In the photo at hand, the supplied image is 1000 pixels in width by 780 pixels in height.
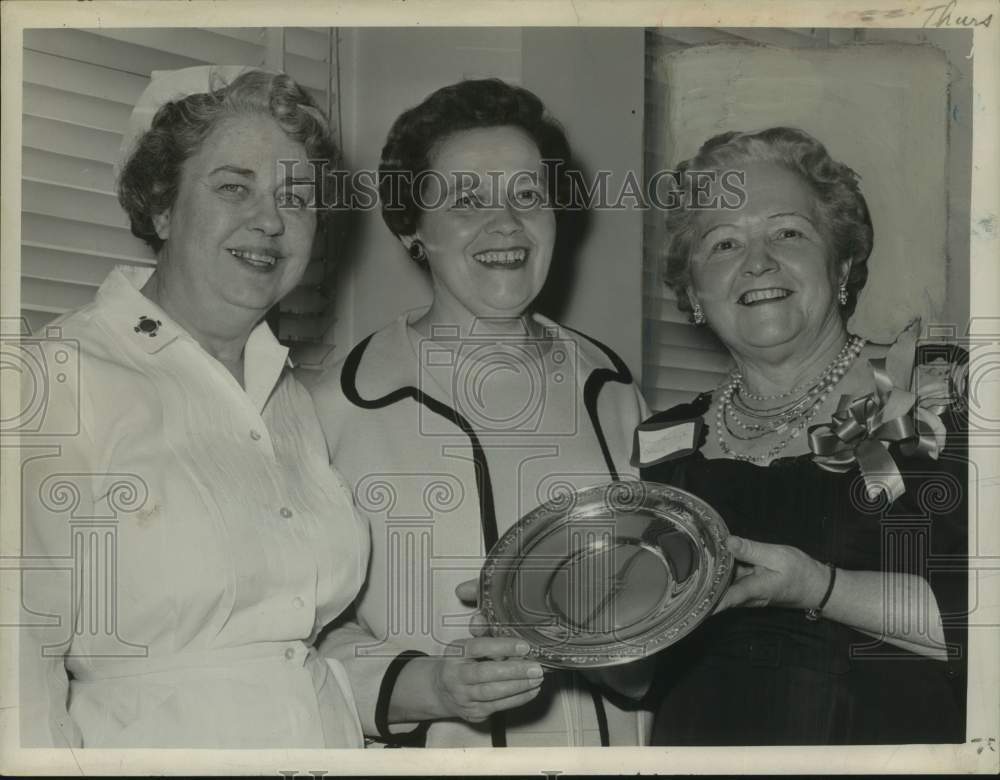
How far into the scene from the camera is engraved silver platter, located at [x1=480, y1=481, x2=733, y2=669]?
5.28ft

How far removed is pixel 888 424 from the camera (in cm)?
168

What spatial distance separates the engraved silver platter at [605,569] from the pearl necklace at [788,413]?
10cm

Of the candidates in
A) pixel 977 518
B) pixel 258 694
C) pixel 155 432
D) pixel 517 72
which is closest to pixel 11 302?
pixel 155 432

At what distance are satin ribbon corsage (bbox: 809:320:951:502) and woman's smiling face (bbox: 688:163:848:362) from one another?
89 mm

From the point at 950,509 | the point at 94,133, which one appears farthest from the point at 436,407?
the point at 950,509

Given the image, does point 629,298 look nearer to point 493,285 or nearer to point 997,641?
point 493,285

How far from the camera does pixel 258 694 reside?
159 cm

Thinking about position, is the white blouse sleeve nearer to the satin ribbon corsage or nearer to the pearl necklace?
the pearl necklace

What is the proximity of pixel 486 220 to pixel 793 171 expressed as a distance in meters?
0.39

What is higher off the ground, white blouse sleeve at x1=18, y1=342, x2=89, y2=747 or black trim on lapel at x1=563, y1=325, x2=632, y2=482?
black trim on lapel at x1=563, y1=325, x2=632, y2=482

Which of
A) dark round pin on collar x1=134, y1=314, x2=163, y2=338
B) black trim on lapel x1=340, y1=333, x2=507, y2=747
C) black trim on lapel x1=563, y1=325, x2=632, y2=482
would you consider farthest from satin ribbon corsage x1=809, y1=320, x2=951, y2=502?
dark round pin on collar x1=134, y1=314, x2=163, y2=338

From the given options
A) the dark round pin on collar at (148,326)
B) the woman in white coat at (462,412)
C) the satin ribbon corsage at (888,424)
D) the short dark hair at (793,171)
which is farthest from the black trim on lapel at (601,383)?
the dark round pin on collar at (148,326)

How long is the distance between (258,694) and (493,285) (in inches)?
22.0

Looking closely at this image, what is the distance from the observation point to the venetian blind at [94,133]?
5.45 ft
